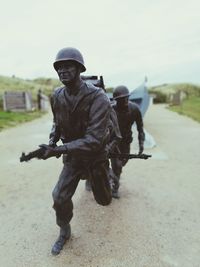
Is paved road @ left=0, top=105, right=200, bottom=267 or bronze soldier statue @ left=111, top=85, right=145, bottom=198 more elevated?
bronze soldier statue @ left=111, top=85, right=145, bottom=198

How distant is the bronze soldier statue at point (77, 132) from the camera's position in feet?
11.0

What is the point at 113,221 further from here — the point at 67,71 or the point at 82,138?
the point at 67,71

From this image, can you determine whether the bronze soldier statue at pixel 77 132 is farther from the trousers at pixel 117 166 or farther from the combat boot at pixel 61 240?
the trousers at pixel 117 166

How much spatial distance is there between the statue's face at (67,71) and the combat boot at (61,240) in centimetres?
188

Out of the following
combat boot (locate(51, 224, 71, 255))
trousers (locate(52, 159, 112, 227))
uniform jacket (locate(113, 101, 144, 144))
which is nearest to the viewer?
trousers (locate(52, 159, 112, 227))

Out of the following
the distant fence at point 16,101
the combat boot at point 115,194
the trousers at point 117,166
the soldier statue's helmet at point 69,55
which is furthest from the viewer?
the distant fence at point 16,101

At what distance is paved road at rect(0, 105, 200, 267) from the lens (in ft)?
12.3

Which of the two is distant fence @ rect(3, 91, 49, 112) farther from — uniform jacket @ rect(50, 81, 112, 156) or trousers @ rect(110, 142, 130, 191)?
uniform jacket @ rect(50, 81, 112, 156)

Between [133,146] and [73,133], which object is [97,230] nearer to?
[73,133]

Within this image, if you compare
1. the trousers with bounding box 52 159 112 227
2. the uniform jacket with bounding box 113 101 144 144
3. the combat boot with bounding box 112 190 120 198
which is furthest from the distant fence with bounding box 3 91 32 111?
the trousers with bounding box 52 159 112 227

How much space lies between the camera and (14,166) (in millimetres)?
8141

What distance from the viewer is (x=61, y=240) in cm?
397

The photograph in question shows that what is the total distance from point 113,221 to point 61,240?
102 cm

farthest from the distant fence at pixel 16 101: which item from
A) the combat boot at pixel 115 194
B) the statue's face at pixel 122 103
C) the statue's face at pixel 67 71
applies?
the statue's face at pixel 67 71
